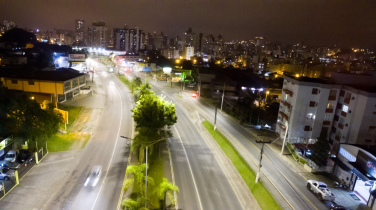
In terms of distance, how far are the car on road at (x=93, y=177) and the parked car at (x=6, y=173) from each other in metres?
5.66

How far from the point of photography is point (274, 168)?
22953mm

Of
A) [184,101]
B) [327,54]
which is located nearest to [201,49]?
[327,54]

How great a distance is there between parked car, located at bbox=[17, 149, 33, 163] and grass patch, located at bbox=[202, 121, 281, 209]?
18351mm

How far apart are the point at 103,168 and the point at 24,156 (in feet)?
23.5

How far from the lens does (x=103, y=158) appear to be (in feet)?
75.3

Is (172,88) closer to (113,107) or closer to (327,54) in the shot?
(113,107)

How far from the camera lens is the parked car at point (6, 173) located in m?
18.2

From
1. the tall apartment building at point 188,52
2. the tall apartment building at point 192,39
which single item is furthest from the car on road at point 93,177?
the tall apartment building at point 192,39

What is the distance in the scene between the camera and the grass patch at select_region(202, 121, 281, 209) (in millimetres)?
17697

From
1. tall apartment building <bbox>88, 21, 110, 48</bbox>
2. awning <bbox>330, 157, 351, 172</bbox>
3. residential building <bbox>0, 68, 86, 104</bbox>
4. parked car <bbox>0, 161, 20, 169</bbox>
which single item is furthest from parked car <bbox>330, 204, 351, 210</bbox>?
tall apartment building <bbox>88, 21, 110, 48</bbox>

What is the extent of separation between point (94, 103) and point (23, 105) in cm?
1643

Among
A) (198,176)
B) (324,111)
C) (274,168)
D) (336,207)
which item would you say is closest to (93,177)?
(198,176)

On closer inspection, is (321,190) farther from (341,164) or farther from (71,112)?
(71,112)

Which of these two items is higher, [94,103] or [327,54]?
[327,54]
